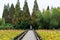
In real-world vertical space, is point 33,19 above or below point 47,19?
above

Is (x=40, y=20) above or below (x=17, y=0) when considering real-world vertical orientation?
below

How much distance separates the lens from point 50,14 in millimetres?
109938

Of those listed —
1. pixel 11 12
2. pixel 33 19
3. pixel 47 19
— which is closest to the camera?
pixel 47 19

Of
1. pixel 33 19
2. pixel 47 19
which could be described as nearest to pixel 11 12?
pixel 33 19

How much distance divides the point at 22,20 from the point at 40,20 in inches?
302

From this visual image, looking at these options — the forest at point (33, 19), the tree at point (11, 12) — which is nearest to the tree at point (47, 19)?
the forest at point (33, 19)

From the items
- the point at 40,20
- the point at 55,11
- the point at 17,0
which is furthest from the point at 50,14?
the point at 17,0

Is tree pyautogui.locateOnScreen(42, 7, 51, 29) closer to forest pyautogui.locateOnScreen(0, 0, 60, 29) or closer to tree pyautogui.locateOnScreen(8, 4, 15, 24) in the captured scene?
forest pyautogui.locateOnScreen(0, 0, 60, 29)

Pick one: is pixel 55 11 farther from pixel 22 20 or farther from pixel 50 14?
pixel 22 20

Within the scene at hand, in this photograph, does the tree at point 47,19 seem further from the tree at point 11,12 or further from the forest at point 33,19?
the tree at point 11,12

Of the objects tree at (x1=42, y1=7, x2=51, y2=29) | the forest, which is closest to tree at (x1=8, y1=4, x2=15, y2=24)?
A: the forest

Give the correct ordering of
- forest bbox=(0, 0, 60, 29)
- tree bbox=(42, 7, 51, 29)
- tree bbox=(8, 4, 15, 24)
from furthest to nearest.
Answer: tree bbox=(8, 4, 15, 24)
forest bbox=(0, 0, 60, 29)
tree bbox=(42, 7, 51, 29)

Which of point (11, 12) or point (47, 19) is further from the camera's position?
point (11, 12)

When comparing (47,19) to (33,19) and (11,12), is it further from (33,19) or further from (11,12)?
(11,12)
